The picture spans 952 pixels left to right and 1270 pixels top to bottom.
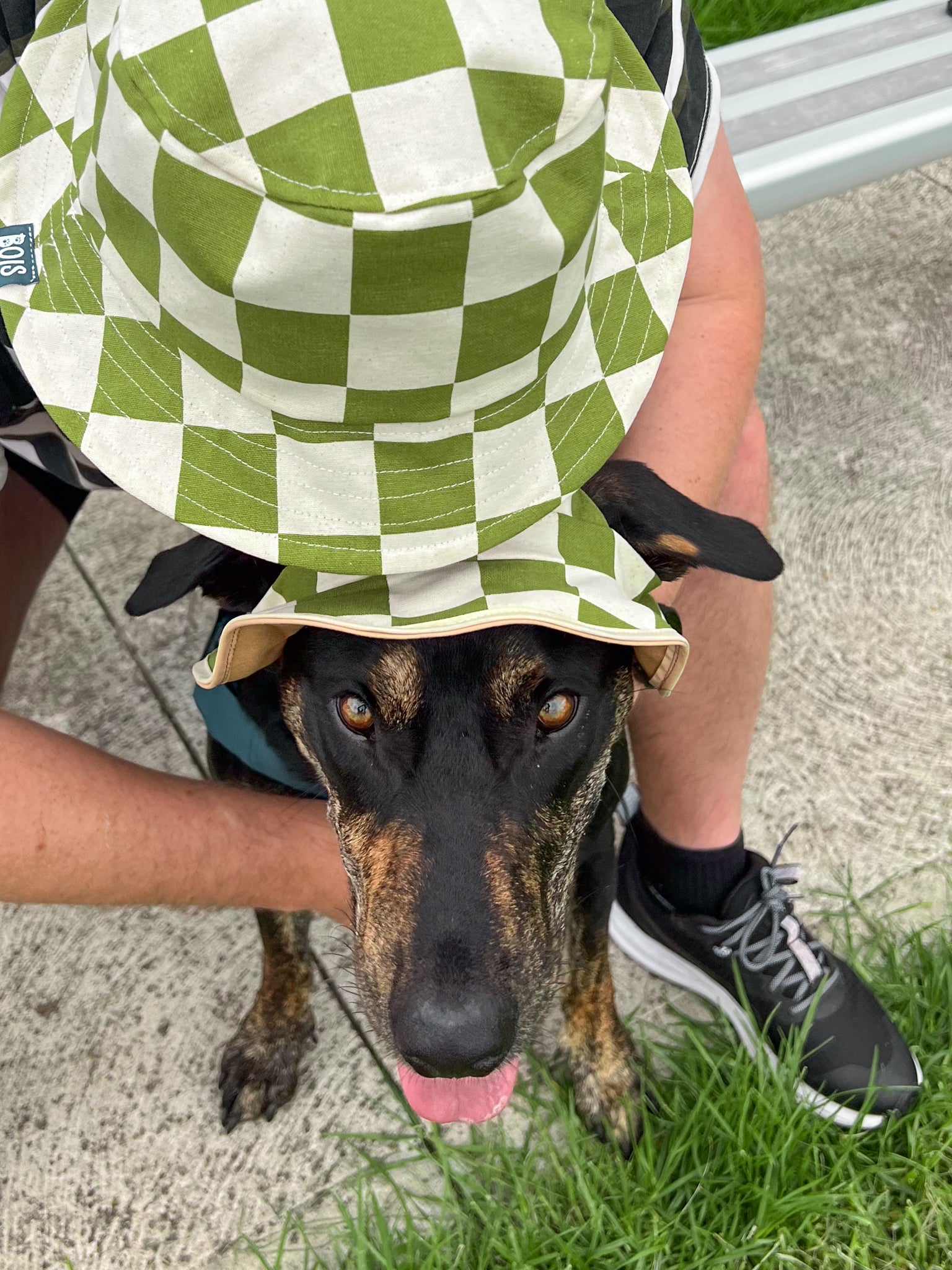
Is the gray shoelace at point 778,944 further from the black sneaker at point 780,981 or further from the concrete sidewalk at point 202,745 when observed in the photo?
the concrete sidewalk at point 202,745

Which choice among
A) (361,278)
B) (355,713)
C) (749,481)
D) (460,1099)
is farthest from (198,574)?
(749,481)

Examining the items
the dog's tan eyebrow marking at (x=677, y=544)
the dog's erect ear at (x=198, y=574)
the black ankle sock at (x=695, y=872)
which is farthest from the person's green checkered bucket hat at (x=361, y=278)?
the black ankle sock at (x=695, y=872)

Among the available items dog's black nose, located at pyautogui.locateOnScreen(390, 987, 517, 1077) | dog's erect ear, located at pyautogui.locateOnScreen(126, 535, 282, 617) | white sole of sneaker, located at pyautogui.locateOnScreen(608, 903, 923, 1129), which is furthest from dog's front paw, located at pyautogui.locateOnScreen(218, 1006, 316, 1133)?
dog's erect ear, located at pyautogui.locateOnScreen(126, 535, 282, 617)

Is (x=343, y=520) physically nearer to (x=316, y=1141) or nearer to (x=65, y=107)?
(x=65, y=107)

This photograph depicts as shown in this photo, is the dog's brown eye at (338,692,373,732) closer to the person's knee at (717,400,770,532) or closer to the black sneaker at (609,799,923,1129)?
the person's knee at (717,400,770,532)

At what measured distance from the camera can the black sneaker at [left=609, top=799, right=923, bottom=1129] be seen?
233cm

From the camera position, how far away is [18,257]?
5.11 ft

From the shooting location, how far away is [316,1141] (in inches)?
95.0

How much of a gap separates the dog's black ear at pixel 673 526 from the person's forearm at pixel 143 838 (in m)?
0.81

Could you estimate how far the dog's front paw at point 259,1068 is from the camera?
2.42 m

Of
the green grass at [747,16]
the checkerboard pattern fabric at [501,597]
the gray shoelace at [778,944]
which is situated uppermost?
the checkerboard pattern fabric at [501,597]

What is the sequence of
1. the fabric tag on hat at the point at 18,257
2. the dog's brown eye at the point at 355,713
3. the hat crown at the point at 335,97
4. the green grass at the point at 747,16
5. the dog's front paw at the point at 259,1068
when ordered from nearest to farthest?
the hat crown at the point at 335,97 → the fabric tag on hat at the point at 18,257 → the dog's brown eye at the point at 355,713 → the dog's front paw at the point at 259,1068 → the green grass at the point at 747,16

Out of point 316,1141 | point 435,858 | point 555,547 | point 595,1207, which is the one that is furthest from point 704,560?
point 316,1141

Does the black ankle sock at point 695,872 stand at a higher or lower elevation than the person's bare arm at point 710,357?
lower
